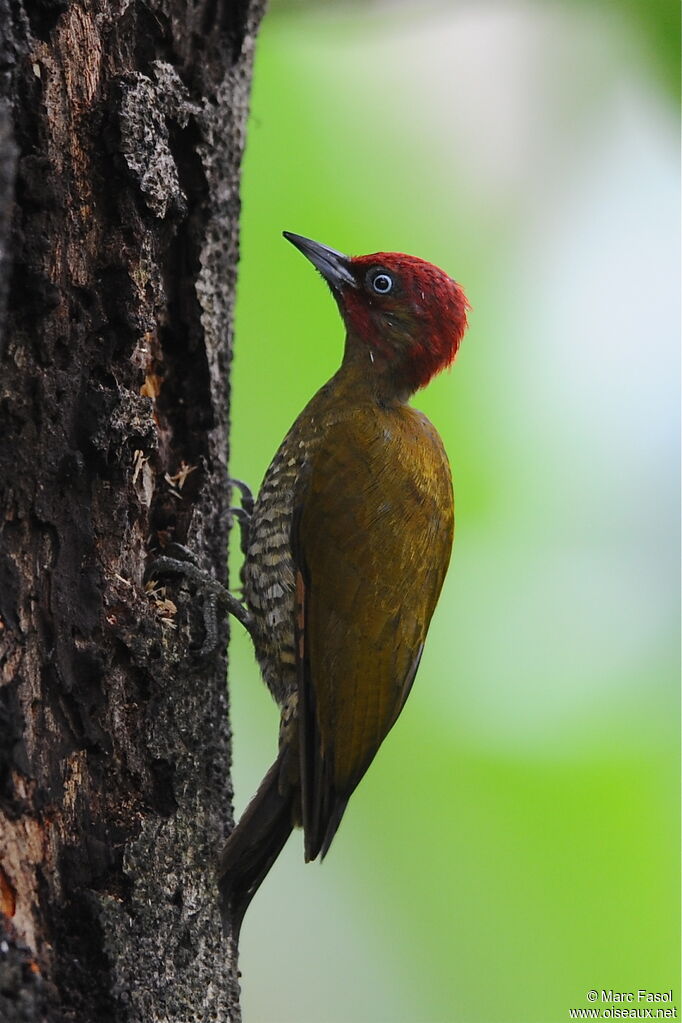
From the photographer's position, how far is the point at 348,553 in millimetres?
3412

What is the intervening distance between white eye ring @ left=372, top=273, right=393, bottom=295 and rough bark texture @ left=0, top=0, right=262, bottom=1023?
3.76ft

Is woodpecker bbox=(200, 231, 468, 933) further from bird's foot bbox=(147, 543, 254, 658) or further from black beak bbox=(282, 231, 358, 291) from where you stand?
bird's foot bbox=(147, 543, 254, 658)

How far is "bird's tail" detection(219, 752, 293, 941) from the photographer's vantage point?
2.74 metres

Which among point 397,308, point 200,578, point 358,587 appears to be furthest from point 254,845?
point 397,308

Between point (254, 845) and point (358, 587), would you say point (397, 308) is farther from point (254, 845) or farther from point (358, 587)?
point (254, 845)

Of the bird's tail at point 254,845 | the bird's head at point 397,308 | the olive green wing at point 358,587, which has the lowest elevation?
the bird's tail at point 254,845

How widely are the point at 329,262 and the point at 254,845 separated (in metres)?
2.06

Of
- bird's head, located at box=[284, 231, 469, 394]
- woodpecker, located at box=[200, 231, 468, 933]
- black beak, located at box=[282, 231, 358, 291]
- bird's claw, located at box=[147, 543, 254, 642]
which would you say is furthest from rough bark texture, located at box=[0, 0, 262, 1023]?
bird's head, located at box=[284, 231, 469, 394]

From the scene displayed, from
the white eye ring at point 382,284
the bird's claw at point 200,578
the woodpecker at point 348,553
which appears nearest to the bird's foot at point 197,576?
the bird's claw at point 200,578

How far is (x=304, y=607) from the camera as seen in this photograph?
3371 mm

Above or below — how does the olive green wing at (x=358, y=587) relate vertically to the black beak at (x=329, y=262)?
below

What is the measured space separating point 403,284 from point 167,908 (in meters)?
2.37

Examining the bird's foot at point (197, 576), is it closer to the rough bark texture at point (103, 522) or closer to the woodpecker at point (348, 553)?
the rough bark texture at point (103, 522)

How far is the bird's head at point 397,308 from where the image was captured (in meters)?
3.93
